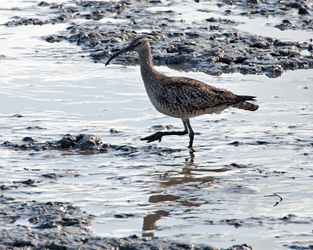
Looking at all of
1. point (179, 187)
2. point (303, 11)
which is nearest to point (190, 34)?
point (303, 11)

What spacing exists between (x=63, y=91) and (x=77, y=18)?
5.66 m

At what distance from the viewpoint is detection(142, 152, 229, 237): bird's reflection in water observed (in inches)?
244

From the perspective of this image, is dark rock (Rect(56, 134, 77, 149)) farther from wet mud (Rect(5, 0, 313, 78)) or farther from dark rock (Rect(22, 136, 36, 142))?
wet mud (Rect(5, 0, 313, 78))

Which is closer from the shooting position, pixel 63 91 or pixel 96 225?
pixel 96 225

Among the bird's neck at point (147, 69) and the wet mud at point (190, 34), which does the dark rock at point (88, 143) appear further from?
the wet mud at point (190, 34)

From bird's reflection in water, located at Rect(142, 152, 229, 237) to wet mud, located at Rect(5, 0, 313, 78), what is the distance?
423cm

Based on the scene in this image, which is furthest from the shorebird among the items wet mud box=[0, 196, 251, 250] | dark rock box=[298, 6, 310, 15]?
dark rock box=[298, 6, 310, 15]

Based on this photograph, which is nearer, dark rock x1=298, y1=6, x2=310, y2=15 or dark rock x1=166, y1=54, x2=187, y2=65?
dark rock x1=166, y1=54, x2=187, y2=65

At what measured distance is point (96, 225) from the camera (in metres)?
5.96

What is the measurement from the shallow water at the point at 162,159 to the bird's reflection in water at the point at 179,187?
12mm

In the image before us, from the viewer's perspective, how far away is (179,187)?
722 cm

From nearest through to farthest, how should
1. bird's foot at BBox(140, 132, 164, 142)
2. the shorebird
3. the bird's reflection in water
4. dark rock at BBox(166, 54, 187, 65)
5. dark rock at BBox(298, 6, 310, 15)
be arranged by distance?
the bird's reflection in water < bird's foot at BBox(140, 132, 164, 142) < the shorebird < dark rock at BBox(166, 54, 187, 65) < dark rock at BBox(298, 6, 310, 15)

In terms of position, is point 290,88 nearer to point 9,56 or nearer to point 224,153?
point 224,153

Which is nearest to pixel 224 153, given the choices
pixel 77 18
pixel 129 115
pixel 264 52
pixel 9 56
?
pixel 129 115
